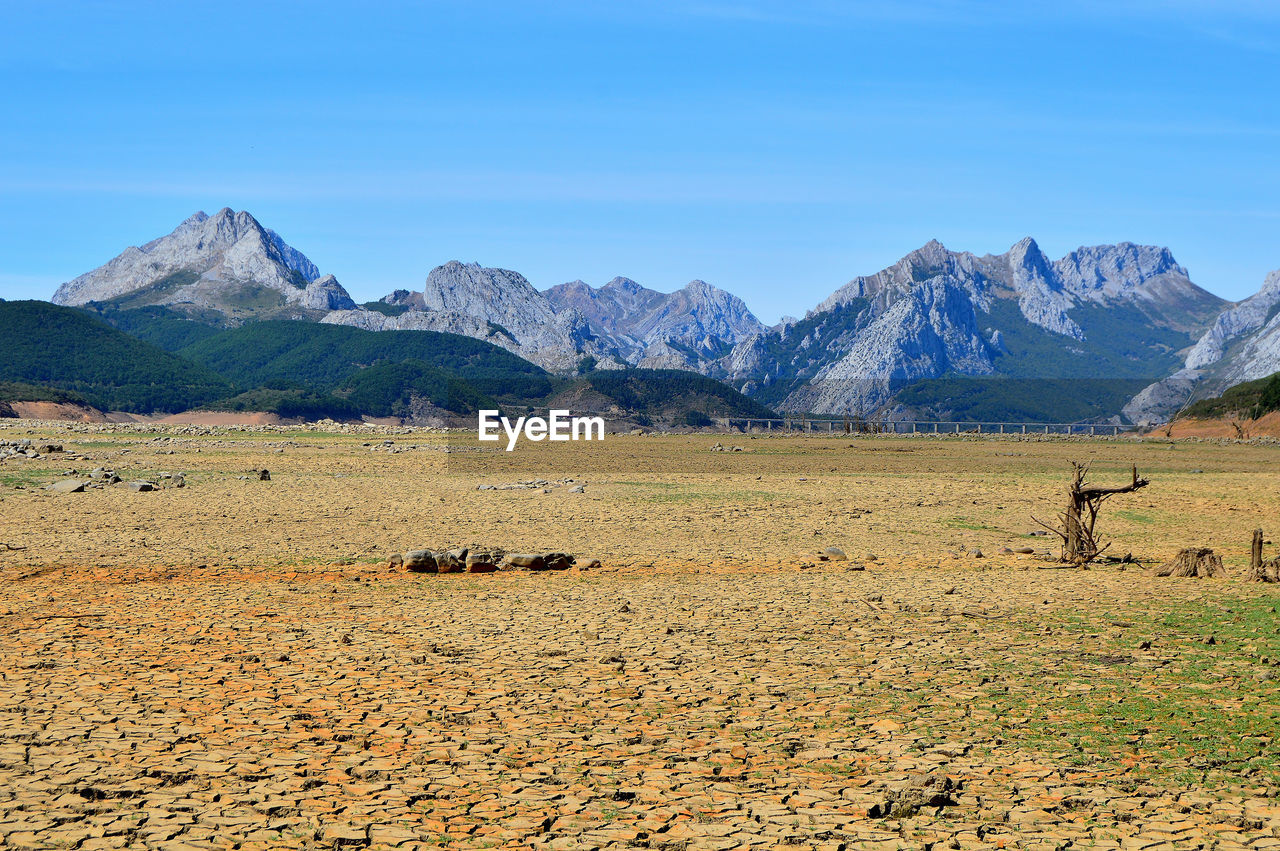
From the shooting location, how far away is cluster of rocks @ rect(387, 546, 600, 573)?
16.0 meters

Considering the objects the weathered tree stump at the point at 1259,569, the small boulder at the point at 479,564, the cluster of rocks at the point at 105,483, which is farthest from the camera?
the cluster of rocks at the point at 105,483

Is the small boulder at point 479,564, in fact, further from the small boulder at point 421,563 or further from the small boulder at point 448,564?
the small boulder at point 421,563

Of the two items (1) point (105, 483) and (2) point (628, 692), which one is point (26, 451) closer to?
(1) point (105, 483)

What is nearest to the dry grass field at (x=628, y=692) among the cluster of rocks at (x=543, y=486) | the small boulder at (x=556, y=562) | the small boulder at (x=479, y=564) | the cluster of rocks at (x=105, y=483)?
the small boulder at (x=556, y=562)

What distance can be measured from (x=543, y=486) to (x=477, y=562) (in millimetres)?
14273

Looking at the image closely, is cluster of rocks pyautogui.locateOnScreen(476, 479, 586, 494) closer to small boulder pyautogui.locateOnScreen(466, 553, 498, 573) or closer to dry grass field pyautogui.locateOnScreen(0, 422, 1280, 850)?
dry grass field pyautogui.locateOnScreen(0, 422, 1280, 850)

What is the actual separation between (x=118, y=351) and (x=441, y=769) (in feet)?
651

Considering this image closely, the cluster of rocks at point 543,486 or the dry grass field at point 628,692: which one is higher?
the cluster of rocks at point 543,486

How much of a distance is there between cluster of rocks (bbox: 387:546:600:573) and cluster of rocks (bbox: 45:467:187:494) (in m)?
13.7

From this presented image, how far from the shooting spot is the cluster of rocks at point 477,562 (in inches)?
631

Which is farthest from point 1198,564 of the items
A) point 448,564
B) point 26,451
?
point 26,451

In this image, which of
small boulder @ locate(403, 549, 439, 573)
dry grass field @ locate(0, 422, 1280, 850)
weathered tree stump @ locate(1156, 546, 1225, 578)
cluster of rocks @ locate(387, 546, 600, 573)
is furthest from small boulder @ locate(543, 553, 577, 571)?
weathered tree stump @ locate(1156, 546, 1225, 578)

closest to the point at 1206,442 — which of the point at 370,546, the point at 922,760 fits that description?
the point at 370,546

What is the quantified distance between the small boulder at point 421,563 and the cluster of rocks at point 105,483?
45.7 feet
